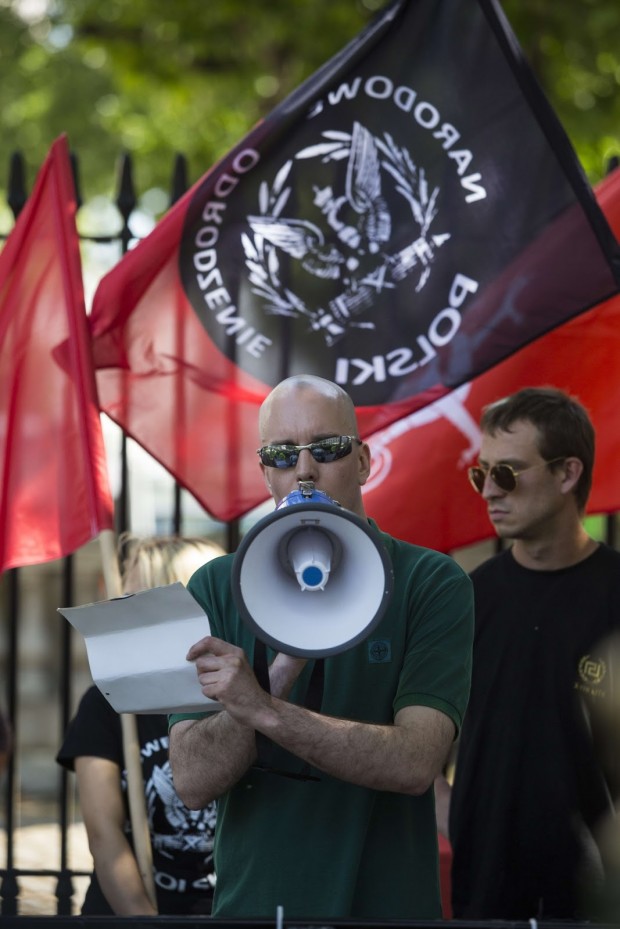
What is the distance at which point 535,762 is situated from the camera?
3.84 m

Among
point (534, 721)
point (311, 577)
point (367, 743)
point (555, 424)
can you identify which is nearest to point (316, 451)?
point (311, 577)

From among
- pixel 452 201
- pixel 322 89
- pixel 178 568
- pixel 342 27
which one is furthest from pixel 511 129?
pixel 342 27

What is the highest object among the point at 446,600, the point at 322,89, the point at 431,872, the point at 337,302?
the point at 322,89

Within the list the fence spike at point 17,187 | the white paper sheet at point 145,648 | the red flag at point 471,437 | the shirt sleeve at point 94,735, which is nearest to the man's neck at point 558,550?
the red flag at point 471,437

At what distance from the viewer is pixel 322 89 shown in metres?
4.71

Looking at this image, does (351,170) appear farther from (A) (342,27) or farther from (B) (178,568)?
(A) (342,27)

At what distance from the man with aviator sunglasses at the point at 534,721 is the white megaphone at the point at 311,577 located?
146 centimetres

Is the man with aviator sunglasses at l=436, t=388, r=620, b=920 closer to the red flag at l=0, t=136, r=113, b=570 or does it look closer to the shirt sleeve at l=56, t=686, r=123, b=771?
the shirt sleeve at l=56, t=686, r=123, b=771

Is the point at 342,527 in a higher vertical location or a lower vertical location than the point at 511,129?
lower

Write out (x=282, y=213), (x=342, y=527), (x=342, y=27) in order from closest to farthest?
1. (x=342, y=527)
2. (x=282, y=213)
3. (x=342, y=27)

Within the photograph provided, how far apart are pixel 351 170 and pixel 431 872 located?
2745 millimetres

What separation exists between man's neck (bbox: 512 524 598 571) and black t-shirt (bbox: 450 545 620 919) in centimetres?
8

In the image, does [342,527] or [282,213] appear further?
[282,213]

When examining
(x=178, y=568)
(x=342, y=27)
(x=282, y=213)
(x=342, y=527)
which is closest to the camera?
(x=342, y=527)
